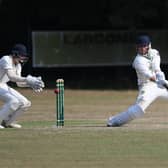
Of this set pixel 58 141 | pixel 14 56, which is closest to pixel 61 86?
pixel 14 56

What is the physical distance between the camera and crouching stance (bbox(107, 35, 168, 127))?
16.8 m

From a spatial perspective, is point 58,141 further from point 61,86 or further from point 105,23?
point 105,23

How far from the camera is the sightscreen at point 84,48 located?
3597 cm

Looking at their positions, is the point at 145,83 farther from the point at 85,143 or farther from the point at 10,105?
the point at 85,143

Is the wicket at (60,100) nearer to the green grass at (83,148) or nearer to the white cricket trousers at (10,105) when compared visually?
the white cricket trousers at (10,105)

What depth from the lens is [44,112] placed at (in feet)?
74.0

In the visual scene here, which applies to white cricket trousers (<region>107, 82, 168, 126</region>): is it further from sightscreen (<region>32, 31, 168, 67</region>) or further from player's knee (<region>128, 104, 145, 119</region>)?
sightscreen (<region>32, 31, 168, 67</region>)

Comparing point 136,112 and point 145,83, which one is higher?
point 145,83

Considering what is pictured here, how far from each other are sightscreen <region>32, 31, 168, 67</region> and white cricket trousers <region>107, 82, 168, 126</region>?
18879 millimetres

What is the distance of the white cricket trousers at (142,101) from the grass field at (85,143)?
8.7 inches

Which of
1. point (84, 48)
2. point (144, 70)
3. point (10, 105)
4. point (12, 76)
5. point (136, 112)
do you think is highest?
point (84, 48)

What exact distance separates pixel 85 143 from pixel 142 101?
2.73 metres

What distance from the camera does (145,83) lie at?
1703 cm

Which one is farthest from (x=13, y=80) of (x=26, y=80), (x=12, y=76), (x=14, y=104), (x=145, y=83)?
(x=145, y=83)
